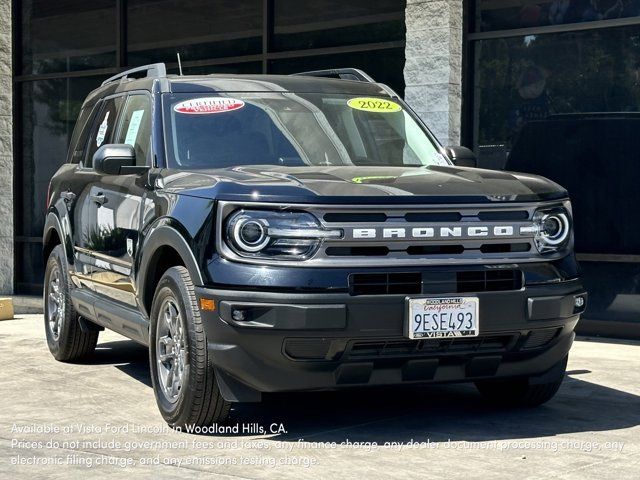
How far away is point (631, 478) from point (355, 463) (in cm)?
121

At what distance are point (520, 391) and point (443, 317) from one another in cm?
126

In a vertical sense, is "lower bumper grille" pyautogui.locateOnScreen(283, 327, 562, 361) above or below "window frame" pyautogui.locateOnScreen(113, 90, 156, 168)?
below

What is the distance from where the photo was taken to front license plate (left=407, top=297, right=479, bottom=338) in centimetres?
559

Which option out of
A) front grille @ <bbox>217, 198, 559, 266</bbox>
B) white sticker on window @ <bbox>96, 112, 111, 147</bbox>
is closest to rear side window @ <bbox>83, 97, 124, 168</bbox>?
white sticker on window @ <bbox>96, 112, 111, 147</bbox>

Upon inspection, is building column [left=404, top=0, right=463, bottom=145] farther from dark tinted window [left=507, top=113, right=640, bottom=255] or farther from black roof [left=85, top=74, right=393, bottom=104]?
black roof [left=85, top=74, right=393, bottom=104]

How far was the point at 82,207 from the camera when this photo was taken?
799cm

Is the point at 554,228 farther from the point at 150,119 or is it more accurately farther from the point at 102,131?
the point at 102,131

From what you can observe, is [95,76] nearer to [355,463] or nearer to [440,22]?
[440,22]

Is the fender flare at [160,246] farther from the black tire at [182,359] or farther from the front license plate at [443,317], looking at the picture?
the front license plate at [443,317]

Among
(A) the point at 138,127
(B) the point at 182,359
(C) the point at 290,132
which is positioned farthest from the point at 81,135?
(B) the point at 182,359

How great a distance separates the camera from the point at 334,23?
12.4 metres

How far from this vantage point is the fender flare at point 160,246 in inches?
228

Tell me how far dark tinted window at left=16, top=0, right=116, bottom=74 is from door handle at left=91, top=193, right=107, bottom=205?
7.37 meters

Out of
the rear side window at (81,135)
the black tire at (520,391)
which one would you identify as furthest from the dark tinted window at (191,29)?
the black tire at (520,391)
